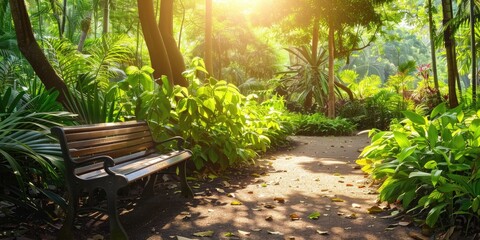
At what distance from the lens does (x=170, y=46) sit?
8000mm

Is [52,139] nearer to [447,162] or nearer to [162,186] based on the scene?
[162,186]

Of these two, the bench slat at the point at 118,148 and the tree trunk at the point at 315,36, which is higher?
the tree trunk at the point at 315,36

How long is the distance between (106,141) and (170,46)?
4.21 meters

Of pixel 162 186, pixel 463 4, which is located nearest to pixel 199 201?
Result: pixel 162 186

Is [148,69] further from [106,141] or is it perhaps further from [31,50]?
[106,141]

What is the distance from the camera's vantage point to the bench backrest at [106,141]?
11.1ft

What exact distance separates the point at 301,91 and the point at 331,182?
687 inches

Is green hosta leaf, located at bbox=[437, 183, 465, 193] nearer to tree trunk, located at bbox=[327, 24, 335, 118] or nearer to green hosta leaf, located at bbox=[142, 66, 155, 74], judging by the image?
green hosta leaf, located at bbox=[142, 66, 155, 74]

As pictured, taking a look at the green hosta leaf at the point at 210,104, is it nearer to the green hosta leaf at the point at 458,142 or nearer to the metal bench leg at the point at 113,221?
the metal bench leg at the point at 113,221

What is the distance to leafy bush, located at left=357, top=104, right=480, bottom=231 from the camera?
3.33 m

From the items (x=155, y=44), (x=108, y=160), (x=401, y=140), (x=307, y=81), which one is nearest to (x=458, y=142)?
(x=401, y=140)

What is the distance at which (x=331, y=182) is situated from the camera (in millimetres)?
6207

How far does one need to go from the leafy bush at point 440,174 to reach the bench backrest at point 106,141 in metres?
2.53

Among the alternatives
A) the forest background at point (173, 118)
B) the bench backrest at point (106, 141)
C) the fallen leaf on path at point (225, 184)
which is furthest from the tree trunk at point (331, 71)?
the bench backrest at point (106, 141)
